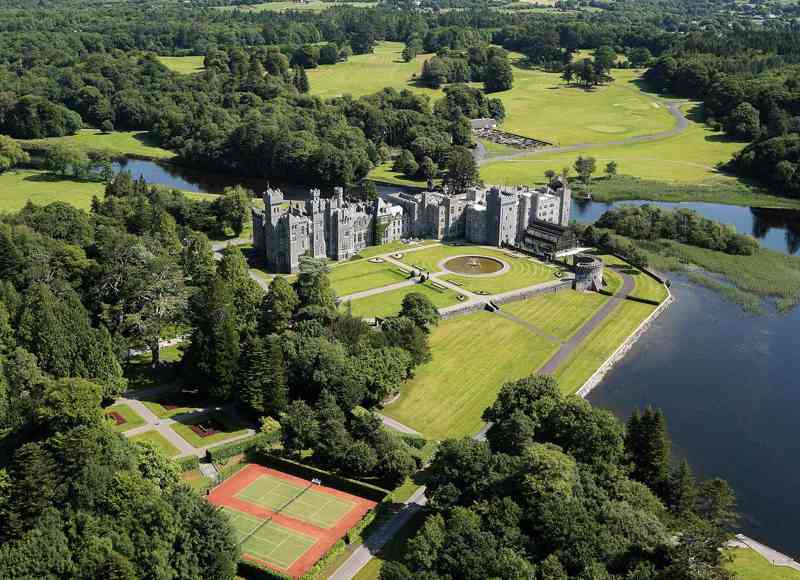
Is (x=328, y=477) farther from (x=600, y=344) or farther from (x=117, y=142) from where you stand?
(x=117, y=142)

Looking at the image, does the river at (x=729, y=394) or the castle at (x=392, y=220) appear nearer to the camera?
the river at (x=729, y=394)

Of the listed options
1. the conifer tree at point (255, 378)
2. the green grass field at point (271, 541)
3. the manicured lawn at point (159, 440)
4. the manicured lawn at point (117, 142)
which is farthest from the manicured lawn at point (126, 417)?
→ the manicured lawn at point (117, 142)

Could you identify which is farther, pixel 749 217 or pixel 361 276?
pixel 749 217

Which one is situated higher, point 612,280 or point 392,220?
point 392,220

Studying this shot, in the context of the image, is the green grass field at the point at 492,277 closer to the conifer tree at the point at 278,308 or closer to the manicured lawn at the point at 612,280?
the manicured lawn at the point at 612,280

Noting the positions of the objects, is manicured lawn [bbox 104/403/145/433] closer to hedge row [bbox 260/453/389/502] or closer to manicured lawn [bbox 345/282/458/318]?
hedge row [bbox 260/453/389/502]

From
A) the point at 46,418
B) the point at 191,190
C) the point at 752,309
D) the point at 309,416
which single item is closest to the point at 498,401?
the point at 309,416

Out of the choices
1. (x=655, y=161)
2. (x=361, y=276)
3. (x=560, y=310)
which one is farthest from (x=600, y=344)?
(x=655, y=161)
